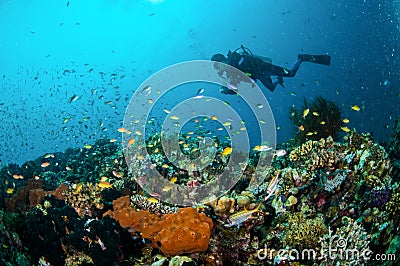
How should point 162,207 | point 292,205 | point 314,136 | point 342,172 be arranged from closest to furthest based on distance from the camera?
point 292,205 < point 342,172 < point 162,207 < point 314,136

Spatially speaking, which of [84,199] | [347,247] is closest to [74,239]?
[84,199]

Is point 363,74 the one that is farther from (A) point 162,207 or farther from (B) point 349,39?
(A) point 162,207

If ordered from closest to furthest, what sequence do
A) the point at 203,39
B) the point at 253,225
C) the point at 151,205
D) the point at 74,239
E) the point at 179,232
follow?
the point at 179,232 → the point at 253,225 → the point at 74,239 → the point at 151,205 → the point at 203,39

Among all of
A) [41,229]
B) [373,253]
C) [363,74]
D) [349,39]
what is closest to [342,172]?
[373,253]

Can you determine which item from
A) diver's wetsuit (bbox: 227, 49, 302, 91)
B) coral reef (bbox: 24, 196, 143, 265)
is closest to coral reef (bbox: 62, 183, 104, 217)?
coral reef (bbox: 24, 196, 143, 265)

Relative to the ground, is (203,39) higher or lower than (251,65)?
higher

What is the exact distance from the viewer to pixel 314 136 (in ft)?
36.0

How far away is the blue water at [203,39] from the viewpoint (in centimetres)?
5778

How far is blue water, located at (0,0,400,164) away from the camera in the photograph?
5778cm

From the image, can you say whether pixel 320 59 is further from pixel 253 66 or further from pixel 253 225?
pixel 253 225

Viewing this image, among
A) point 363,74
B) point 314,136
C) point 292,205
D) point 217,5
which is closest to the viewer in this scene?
point 292,205

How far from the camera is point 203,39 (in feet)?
339

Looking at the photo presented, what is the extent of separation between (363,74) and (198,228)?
285 feet

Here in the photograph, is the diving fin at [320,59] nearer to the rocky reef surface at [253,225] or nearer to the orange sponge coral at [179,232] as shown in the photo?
the rocky reef surface at [253,225]
